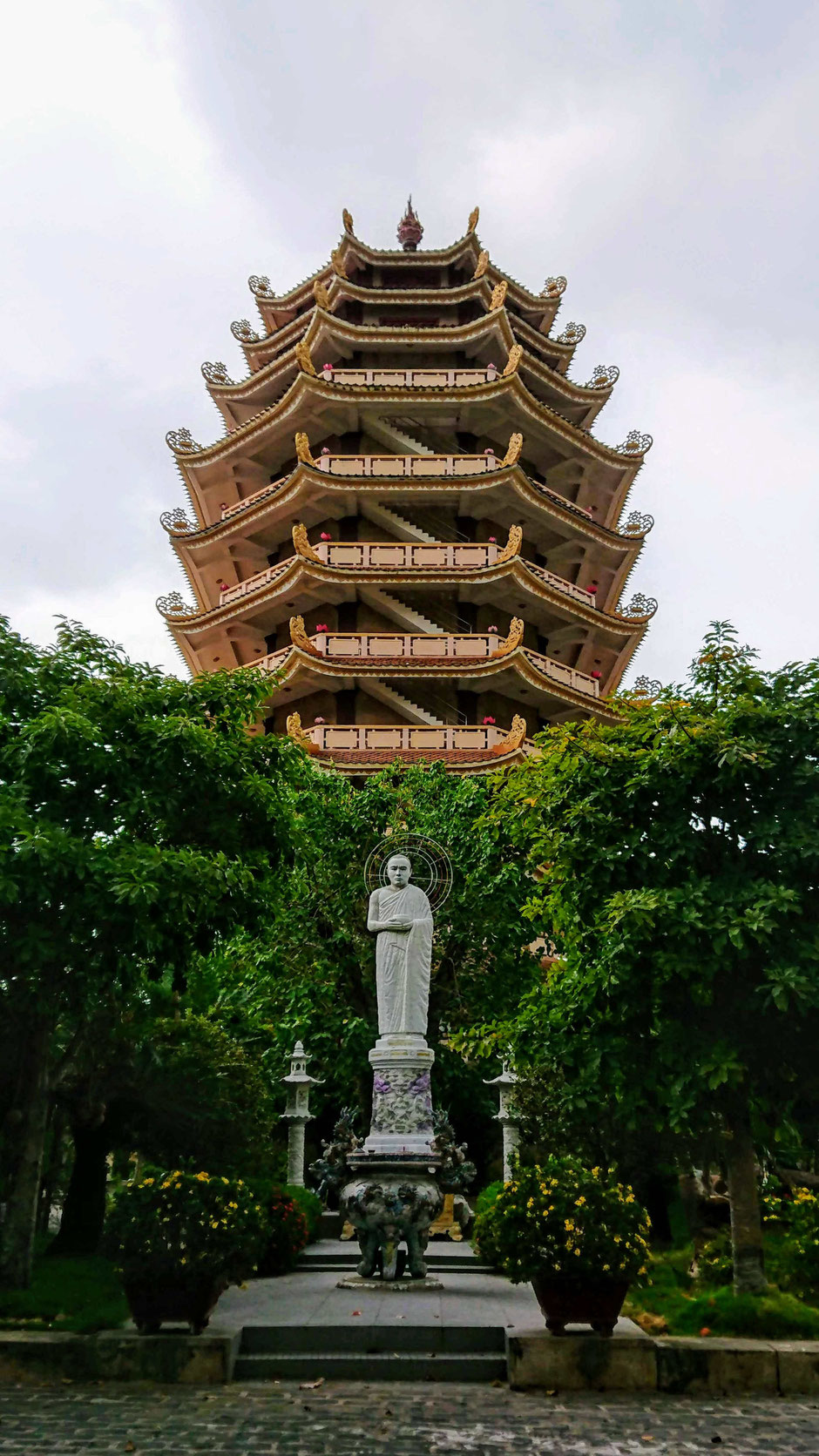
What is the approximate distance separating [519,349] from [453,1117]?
20842 mm

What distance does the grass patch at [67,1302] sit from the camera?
854cm

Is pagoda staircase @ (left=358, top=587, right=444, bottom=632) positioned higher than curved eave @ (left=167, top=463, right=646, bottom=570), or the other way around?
curved eave @ (left=167, top=463, right=646, bottom=570)

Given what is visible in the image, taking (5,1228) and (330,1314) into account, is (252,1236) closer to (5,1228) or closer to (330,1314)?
(330,1314)

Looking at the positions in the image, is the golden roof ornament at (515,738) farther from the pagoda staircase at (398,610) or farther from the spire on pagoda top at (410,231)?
the spire on pagoda top at (410,231)

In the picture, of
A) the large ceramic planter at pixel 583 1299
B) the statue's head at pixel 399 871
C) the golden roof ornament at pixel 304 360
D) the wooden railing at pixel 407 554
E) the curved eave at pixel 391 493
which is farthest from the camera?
the golden roof ornament at pixel 304 360

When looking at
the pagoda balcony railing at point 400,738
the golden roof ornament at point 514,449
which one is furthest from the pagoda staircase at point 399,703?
the golden roof ornament at point 514,449

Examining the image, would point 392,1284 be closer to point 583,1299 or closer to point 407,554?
point 583,1299

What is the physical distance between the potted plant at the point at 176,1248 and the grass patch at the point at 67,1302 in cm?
65

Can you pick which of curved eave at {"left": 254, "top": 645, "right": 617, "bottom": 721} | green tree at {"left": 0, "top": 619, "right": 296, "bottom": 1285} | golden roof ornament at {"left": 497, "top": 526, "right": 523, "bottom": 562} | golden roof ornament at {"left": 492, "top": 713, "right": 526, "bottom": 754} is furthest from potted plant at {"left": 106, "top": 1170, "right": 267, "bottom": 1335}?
golden roof ornament at {"left": 497, "top": 526, "right": 523, "bottom": 562}

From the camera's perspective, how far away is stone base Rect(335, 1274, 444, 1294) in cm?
1036

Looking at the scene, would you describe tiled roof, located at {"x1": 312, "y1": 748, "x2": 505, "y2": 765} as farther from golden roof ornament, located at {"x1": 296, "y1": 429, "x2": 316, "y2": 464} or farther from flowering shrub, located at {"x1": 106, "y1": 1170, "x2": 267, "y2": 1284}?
flowering shrub, located at {"x1": 106, "y1": 1170, "x2": 267, "y2": 1284}

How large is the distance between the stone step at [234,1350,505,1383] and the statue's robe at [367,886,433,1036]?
4.12 m

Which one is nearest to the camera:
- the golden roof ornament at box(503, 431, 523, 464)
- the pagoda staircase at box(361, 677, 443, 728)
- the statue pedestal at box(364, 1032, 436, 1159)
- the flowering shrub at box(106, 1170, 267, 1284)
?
the flowering shrub at box(106, 1170, 267, 1284)

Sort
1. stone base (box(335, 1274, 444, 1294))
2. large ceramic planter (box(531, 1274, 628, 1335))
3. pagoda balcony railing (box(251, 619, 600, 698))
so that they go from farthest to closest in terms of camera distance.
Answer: pagoda balcony railing (box(251, 619, 600, 698)) < stone base (box(335, 1274, 444, 1294)) < large ceramic planter (box(531, 1274, 628, 1335))
